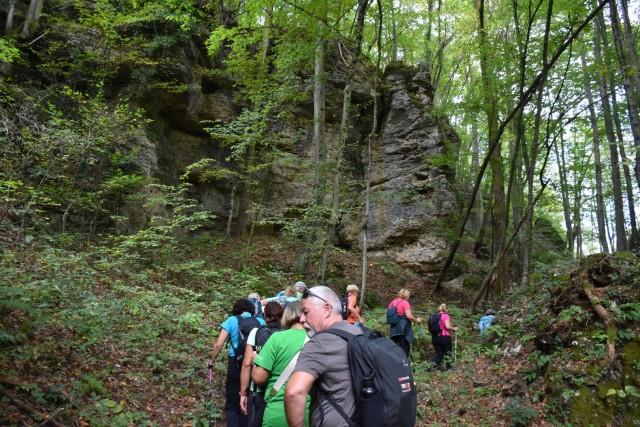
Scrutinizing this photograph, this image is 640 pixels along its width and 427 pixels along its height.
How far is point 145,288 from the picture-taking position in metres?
9.52

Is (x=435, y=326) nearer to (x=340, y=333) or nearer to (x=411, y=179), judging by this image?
(x=340, y=333)

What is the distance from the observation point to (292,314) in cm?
332

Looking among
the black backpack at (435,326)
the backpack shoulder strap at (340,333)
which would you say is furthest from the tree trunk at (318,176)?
the backpack shoulder strap at (340,333)

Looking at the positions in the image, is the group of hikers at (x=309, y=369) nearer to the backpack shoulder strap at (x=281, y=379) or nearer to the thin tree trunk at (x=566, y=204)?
A: the backpack shoulder strap at (x=281, y=379)

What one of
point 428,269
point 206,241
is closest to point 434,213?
point 428,269

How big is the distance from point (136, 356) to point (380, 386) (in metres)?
5.61

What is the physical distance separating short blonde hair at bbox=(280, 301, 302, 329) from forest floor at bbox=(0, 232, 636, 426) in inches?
106

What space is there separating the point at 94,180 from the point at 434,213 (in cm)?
1308

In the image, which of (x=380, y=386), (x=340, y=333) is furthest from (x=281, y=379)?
(x=380, y=386)

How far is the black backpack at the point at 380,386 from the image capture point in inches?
79.5

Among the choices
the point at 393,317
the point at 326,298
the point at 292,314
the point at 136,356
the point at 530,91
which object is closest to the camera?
the point at 326,298

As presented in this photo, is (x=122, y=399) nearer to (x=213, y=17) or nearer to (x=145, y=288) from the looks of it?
(x=145, y=288)

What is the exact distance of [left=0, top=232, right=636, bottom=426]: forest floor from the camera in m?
4.69

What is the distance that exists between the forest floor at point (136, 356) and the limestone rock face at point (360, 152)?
6.74m
